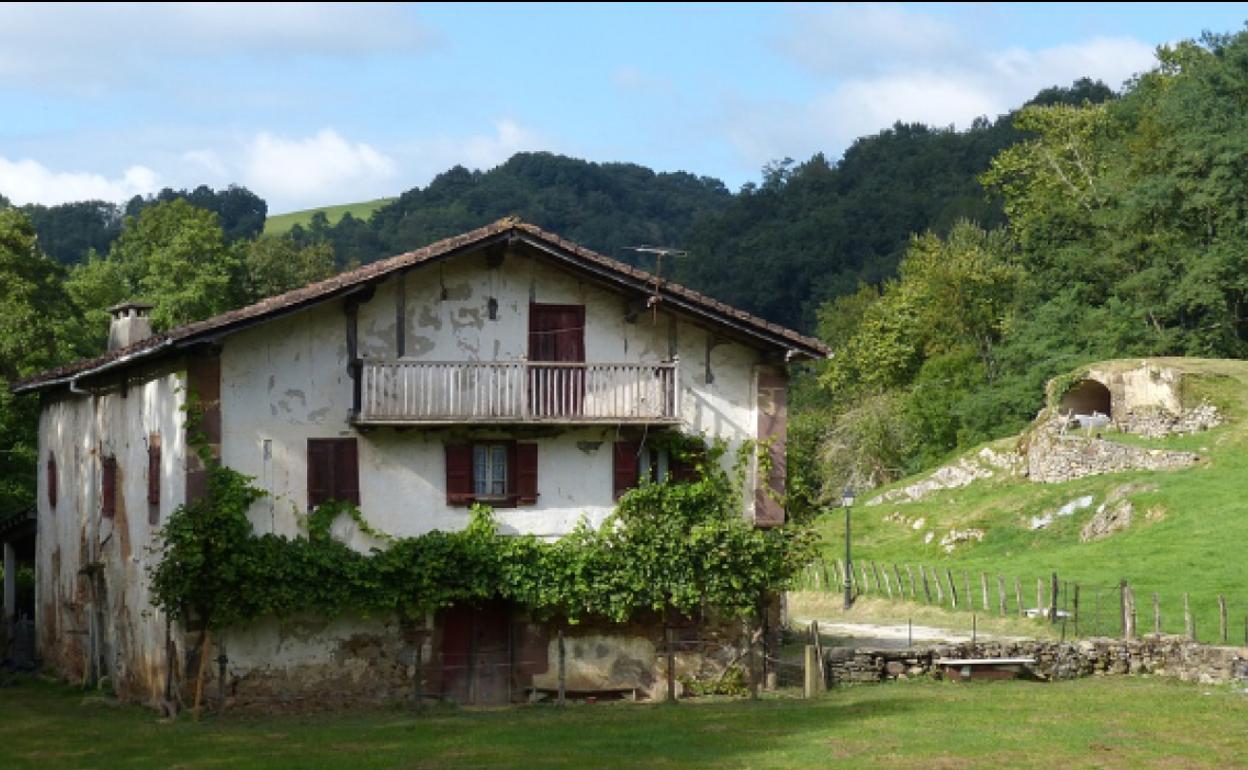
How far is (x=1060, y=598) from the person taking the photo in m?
48.4

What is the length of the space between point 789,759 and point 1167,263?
210 feet

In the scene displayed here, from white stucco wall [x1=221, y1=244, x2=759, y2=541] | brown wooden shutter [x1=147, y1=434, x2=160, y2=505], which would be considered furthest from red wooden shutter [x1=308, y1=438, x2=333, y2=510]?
brown wooden shutter [x1=147, y1=434, x2=160, y2=505]

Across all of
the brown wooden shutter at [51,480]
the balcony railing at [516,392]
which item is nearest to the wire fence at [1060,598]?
the balcony railing at [516,392]

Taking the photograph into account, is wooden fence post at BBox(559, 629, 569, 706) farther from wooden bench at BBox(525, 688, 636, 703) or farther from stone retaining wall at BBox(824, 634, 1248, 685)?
stone retaining wall at BBox(824, 634, 1248, 685)

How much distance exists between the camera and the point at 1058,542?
6122 centimetres

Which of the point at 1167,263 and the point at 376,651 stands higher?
the point at 1167,263

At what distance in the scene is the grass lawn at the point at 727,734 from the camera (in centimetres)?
2719

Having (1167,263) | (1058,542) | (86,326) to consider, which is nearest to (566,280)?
(1058,542)

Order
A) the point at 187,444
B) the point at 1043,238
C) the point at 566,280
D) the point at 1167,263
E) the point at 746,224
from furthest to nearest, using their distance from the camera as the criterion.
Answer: the point at 746,224, the point at 1043,238, the point at 1167,263, the point at 566,280, the point at 187,444

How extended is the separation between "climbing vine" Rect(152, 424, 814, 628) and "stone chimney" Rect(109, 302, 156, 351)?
10936 millimetres

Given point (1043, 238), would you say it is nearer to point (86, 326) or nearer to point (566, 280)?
point (86, 326)

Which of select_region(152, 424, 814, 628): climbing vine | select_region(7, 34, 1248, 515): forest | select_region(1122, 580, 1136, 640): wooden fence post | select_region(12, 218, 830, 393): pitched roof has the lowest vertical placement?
select_region(1122, 580, 1136, 640): wooden fence post

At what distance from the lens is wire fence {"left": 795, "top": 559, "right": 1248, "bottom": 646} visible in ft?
141

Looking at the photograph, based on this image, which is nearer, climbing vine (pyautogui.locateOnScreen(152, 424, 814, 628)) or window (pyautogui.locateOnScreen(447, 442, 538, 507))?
climbing vine (pyautogui.locateOnScreen(152, 424, 814, 628))
